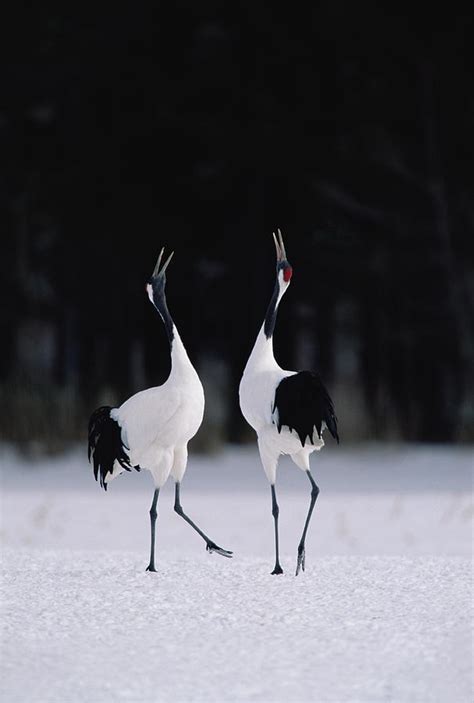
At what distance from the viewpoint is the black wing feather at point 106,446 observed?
5648 millimetres

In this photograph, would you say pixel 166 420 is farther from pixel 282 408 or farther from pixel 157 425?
pixel 282 408

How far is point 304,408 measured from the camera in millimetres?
5297

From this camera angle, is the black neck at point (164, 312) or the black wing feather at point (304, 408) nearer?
the black wing feather at point (304, 408)

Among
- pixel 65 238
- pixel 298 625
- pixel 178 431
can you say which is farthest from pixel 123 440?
pixel 65 238

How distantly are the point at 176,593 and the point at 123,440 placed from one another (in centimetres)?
66

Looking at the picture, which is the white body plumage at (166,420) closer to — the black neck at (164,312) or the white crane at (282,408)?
the black neck at (164,312)

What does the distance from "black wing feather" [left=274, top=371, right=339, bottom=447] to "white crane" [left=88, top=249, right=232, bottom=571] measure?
1.12ft

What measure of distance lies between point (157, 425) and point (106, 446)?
0.37 metres

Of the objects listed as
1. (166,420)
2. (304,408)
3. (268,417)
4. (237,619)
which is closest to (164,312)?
(166,420)

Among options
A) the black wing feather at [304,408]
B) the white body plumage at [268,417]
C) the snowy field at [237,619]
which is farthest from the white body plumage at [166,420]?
the snowy field at [237,619]

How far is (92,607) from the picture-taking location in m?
5.32

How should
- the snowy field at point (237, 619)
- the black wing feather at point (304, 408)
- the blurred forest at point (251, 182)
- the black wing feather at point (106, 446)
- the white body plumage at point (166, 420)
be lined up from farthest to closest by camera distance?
the blurred forest at point (251, 182) → the black wing feather at point (106, 446) → the white body plumage at point (166, 420) → the black wing feather at point (304, 408) → the snowy field at point (237, 619)

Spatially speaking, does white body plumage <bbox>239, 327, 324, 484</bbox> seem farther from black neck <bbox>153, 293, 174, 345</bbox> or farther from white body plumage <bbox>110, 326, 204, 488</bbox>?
black neck <bbox>153, 293, 174, 345</bbox>

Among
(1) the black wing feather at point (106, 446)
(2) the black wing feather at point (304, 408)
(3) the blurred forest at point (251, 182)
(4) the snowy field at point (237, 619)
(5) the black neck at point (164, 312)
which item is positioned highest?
(3) the blurred forest at point (251, 182)
